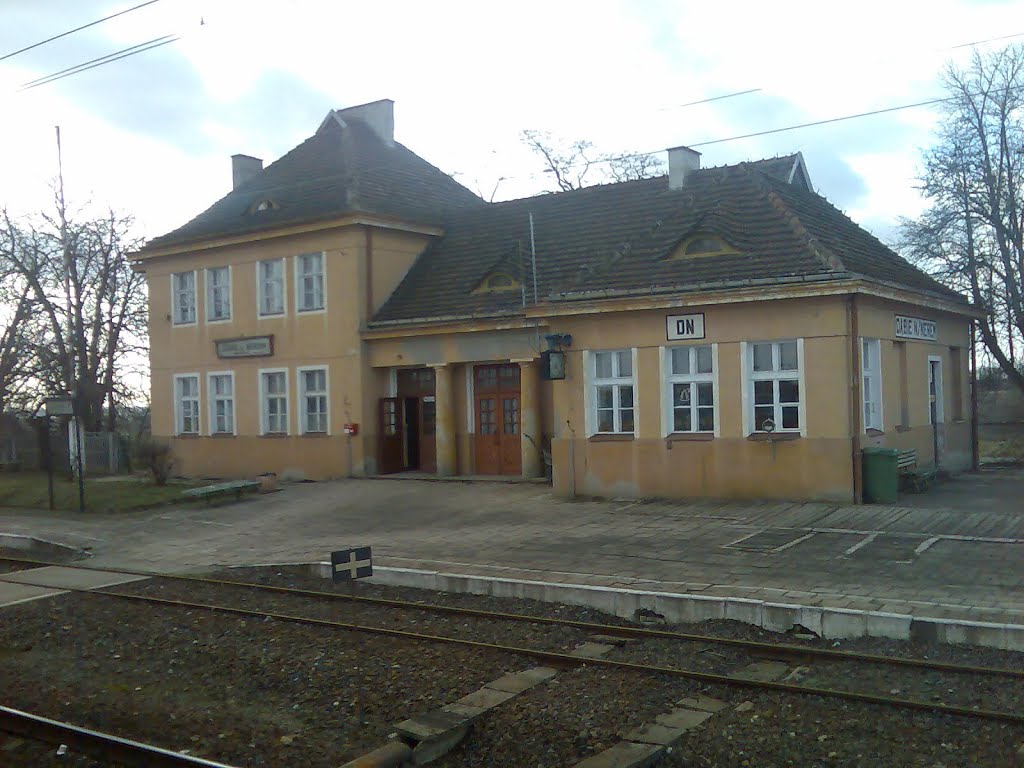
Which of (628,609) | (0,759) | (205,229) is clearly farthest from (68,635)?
(205,229)

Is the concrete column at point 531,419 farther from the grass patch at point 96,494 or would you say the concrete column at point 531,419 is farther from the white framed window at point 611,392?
the grass patch at point 96,494

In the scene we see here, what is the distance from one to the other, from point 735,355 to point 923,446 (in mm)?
5461

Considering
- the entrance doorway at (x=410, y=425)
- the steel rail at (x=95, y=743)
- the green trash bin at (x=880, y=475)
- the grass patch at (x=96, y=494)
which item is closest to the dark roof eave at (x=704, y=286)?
the green trash bin at (x=880, y=475)

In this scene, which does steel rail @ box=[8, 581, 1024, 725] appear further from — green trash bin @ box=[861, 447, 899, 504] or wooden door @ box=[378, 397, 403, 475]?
wooden door @ box=[378, 397, 403, 475]

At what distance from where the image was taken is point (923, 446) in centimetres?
2081

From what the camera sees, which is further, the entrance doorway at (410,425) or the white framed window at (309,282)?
the white framed window at (309,282)

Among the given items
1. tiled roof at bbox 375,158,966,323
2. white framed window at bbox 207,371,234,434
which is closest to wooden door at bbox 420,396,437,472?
tiled roof at bbox 375,158,966,323

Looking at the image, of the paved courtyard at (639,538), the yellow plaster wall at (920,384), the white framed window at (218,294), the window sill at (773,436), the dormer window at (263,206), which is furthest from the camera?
the white framed window at (218,294)

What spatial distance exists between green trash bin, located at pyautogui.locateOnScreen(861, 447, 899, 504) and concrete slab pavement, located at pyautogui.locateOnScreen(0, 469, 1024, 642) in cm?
51

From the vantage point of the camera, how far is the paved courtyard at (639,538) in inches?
443

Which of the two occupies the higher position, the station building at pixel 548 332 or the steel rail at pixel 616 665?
the station building at pixel 548 332

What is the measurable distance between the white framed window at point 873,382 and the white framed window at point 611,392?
13.7ft

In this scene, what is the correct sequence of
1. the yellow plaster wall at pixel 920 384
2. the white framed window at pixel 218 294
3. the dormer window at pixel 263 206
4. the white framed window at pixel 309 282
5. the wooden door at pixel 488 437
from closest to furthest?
the yellow plaster wall at pixel 920 384 → the wooden door at pixel 488 437 → the white framed window at pixel 309 282 → the dormer window at pixel 263 206 → the white framed window at pixel 218 294

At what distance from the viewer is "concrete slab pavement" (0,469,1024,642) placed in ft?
35.8
